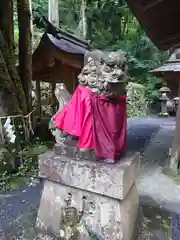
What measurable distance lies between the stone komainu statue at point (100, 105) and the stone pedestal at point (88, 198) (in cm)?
16

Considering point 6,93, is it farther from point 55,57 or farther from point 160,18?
point 160,18

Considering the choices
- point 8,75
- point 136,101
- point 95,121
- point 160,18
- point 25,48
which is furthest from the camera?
point 136,101

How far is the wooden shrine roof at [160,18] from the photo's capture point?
2.83 m

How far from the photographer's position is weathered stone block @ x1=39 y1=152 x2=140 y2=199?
1701mm

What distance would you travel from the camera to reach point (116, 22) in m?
12.3

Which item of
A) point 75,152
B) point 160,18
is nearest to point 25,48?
point 160,18

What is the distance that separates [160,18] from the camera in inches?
127

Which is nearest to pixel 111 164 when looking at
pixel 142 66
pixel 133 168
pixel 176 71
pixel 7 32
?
pixel 133 168

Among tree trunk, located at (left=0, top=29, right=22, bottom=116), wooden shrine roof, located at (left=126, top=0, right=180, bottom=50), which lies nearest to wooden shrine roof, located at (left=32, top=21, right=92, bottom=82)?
tree trunk, located at (left=0, top=29, right=22, bottom=116)

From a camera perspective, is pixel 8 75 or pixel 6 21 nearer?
pixel 8 75

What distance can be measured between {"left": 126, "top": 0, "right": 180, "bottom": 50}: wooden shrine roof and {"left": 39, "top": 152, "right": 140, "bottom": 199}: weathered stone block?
6.50ft

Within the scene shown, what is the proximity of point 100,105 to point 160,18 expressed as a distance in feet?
7.37

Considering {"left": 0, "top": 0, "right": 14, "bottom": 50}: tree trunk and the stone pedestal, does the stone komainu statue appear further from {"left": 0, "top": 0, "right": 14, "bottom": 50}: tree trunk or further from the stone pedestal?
{"left": 0, "top": 0, "right": 14, "bottom": 50}: tree trunk

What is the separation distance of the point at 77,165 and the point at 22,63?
3745 mm
